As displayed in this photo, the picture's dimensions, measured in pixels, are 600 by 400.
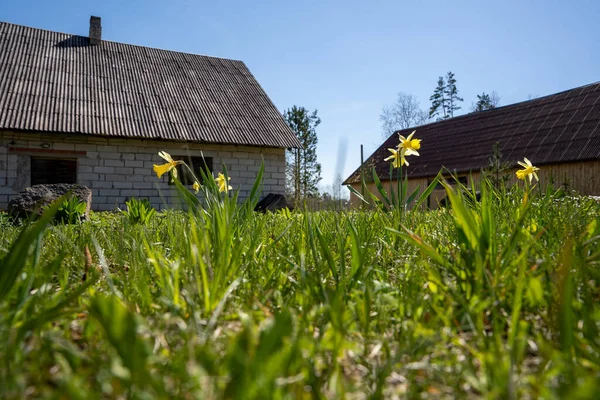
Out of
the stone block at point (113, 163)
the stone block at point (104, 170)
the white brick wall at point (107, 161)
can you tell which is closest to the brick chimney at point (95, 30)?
the white brick wall at point (107, 161)

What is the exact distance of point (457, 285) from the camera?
49.1 inches

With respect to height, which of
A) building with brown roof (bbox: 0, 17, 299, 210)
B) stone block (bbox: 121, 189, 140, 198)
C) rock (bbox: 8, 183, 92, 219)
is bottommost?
rock (bbox: 8, 183, 92, 219)

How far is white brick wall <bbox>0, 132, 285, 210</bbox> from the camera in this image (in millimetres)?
9633

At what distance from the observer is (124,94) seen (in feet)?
37.6

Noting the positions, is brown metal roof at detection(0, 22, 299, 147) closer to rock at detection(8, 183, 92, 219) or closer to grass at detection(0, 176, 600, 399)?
rock at detection(8, 183, 92, 219)

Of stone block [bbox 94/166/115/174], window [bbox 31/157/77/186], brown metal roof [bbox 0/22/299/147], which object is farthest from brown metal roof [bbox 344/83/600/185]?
window [bbox 31/157/77/186]

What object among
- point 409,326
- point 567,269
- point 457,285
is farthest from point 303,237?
point 567,269

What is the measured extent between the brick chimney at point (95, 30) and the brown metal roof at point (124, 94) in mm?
208

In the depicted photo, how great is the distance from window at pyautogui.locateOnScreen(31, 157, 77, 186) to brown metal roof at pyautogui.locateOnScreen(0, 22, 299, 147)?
1106 mm

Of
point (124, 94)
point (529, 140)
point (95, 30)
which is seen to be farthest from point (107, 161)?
point (529, 140)

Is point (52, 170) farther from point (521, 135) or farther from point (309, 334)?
point (521, 135)

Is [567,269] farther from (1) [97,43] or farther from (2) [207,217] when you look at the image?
(1) [97,43]

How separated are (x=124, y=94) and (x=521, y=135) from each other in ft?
45.8

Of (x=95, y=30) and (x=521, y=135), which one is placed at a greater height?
(x=95, y=30)
